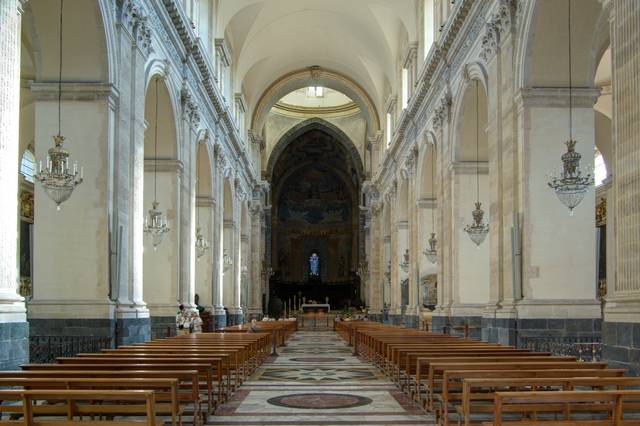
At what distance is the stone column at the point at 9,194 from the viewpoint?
1012 cm

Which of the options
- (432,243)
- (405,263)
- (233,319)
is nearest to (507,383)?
(432,243)

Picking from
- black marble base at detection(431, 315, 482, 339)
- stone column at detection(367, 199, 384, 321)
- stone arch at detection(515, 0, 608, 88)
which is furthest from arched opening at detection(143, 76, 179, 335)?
stone column at detection(367, 199, 384, 321)

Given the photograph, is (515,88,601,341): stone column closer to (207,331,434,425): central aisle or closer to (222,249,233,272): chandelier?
(207,331,434,425): central aisle

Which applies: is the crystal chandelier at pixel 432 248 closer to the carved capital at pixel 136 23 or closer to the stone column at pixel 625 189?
the carved capital at pixel 136 23

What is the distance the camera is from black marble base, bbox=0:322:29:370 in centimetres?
988

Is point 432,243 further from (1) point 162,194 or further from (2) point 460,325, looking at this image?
(1) point 162,194

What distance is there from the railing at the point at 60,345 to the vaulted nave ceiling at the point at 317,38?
64.5ft

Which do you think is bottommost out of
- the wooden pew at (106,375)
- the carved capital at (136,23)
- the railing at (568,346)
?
the railing at (568,346)

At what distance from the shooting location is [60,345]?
13812 mm

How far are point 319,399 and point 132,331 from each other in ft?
20.8

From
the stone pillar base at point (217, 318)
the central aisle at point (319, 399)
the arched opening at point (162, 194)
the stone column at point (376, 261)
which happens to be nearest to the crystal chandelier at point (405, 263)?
the stone pillar base at point (217, 318)

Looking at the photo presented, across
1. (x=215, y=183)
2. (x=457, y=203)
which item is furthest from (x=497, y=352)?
(x=215, y=183)

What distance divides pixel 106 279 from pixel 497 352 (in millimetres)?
7846

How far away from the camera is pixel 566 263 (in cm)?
1578
